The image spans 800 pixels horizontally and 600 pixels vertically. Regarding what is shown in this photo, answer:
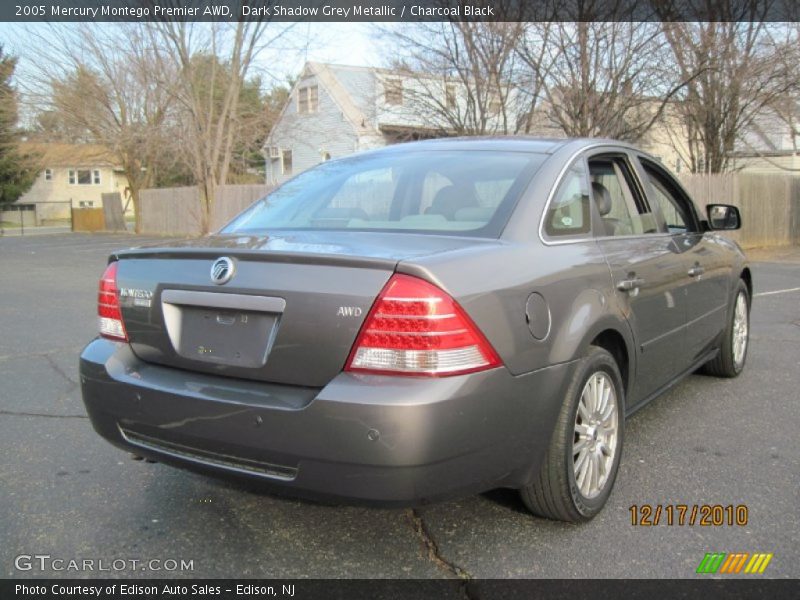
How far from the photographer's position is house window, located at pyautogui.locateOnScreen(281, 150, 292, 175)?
36.8 meters

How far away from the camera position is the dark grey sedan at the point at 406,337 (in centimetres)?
233

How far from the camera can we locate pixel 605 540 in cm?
285

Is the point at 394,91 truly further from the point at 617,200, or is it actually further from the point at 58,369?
the point at 617,200

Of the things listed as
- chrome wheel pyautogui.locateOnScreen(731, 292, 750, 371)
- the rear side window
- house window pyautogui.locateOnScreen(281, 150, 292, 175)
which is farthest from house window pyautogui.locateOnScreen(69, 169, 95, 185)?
the rear side window

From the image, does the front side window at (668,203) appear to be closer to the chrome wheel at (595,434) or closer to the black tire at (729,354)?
the black tire at (729,354)

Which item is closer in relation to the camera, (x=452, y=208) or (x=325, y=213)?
(x=452, y=208)

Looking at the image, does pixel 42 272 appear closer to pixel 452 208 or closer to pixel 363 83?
pixel 452 208

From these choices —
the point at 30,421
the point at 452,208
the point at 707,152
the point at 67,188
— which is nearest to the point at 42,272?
the point at 30,421

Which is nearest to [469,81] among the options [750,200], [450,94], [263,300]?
[450,94]

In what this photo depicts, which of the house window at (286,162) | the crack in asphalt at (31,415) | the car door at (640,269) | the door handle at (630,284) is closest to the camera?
the door handle at (630,284)

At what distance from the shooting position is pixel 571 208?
10.7 ft

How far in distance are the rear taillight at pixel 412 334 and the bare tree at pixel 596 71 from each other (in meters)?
14.5

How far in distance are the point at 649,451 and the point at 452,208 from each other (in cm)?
177
